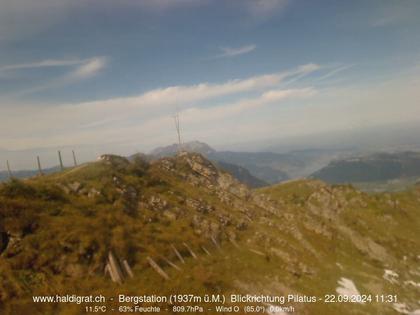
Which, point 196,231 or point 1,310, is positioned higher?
point 1,310

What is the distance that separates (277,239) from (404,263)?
33.5 metres

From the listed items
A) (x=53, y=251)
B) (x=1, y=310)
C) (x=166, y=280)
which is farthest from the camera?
(x=166, y=280)

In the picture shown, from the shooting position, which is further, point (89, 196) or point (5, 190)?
point (89, 196)

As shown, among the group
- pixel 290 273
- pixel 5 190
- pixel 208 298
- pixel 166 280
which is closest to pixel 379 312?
pixel 290 273

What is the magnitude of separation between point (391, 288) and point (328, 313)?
19.8m

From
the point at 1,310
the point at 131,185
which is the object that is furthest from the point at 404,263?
the point at 1,310

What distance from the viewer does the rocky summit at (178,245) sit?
84.1 feet

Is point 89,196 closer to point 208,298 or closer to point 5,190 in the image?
point 5,190

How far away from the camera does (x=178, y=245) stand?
114 feet

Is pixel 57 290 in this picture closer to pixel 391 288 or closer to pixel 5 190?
pixel 5 190

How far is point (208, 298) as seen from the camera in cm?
2709

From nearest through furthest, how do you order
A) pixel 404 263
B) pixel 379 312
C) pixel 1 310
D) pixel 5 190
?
pixel 1 310, pixel 5 190, pixel 379 312, pixel 404 263

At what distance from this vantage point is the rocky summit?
25.6m

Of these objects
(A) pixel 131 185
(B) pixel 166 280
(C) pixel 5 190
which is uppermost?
(C) pixel 5 190
